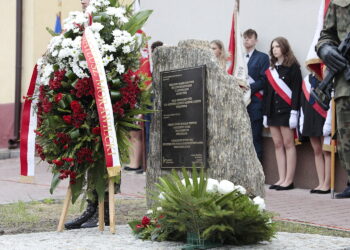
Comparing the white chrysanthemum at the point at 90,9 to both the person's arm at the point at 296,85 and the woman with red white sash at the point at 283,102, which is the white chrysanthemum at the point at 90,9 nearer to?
the woman with red white sash at the point at 283,102

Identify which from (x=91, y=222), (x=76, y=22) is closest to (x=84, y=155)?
(x=91, y=222)

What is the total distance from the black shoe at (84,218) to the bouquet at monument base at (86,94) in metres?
0.40

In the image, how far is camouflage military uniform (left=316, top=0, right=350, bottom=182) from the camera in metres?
5.27

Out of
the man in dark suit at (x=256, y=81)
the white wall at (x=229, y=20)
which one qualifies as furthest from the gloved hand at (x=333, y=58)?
the man in dark suit at (x=256, y=81)

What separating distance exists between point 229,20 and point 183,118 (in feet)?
19.6

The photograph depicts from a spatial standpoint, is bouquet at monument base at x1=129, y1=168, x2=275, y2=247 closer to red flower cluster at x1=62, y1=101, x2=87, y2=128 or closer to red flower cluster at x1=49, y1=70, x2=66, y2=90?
red flower cluster at x1=62, y1=101, x2=87, y2=128

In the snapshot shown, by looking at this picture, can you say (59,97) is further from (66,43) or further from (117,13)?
(117,13)

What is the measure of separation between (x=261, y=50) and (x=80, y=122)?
6189 millimetres

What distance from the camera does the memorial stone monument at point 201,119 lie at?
693 centimetres

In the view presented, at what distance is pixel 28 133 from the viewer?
743 centimetres

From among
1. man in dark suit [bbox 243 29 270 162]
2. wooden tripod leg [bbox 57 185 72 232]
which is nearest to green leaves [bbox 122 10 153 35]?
wooden tripod leg [bbox 57 185 72 232]

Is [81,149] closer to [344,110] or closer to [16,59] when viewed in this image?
[344,110]

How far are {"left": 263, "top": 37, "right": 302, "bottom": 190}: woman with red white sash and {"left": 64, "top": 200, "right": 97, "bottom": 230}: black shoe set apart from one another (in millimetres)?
4557

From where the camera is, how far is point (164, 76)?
7562mm
